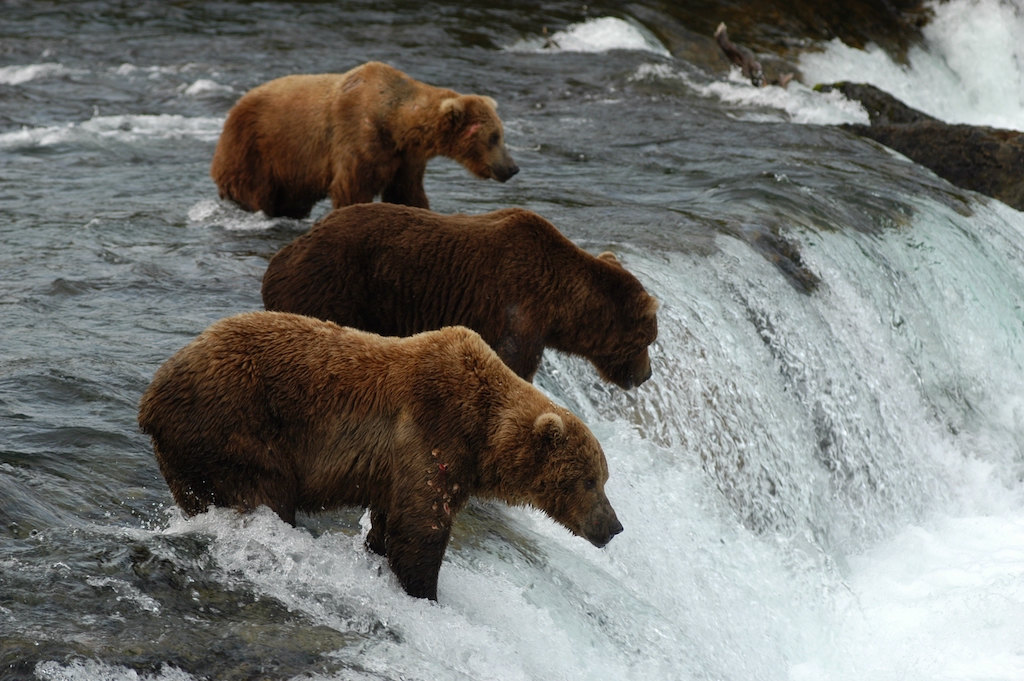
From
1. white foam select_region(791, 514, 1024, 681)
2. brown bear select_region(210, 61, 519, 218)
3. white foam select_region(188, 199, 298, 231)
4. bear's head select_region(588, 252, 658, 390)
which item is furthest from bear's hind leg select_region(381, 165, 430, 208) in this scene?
white foam select_region(791, 514, 1024, 681)

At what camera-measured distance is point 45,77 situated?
16.2m

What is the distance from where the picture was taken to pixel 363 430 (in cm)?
514

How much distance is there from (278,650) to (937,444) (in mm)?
7576

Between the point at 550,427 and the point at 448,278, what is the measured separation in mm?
1724

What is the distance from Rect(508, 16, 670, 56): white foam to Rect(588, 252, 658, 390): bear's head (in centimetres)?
1252

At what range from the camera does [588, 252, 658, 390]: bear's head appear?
23.2 feet

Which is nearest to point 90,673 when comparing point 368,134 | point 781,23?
point 368,134

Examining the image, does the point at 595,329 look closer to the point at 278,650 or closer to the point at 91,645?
the point at 278,650

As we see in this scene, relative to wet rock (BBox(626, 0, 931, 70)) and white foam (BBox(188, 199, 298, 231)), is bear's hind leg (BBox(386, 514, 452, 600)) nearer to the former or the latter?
white foam (BBox(188, 199, 298, 231))

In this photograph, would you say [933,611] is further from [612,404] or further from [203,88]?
[203,88]

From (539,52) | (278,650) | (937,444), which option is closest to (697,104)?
(539,52)

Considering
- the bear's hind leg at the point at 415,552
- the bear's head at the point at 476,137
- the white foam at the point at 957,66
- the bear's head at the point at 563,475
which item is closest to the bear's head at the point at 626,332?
the bear's head at the point at 563,475

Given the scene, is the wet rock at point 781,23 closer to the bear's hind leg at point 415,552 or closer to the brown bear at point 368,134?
the brown bear at point 368,134

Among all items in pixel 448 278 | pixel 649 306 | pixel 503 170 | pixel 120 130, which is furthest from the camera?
pixel 120 130
